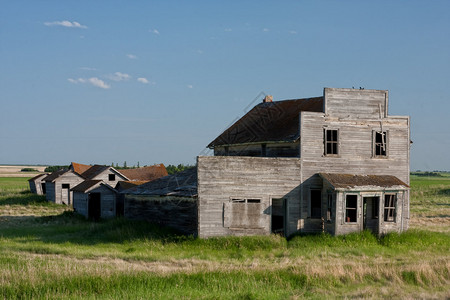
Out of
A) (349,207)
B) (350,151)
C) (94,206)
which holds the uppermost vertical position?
(350,151)

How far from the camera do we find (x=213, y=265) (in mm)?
16078

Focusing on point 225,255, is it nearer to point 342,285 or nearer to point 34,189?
point 342,285

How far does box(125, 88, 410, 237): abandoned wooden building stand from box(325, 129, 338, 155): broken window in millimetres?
48

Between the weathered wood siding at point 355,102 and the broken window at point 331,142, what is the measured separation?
34.0 inches

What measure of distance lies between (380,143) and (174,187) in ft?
34.8

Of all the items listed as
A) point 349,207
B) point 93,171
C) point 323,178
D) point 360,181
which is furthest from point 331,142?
point 93,171

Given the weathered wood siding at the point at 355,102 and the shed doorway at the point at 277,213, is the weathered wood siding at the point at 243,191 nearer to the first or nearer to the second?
the shed doorway at the point at 277,213

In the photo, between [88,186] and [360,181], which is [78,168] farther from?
[360,181]

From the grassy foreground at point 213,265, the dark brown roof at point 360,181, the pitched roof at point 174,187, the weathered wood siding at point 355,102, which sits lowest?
the grassy foreground at point 213,265

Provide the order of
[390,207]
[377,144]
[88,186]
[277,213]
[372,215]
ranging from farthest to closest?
[88,186] → [277,213] → [377,144] → [372,215] → [390,207]

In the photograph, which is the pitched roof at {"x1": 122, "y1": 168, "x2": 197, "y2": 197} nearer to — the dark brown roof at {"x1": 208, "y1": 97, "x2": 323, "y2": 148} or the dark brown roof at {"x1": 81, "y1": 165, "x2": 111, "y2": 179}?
the dark brown roof at {"x1": 208, "y1": 97, "x2": 323, "y2": 148}

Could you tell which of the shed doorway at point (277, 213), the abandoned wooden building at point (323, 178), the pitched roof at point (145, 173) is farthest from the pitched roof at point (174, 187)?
the pitched roof at point (145, 173)

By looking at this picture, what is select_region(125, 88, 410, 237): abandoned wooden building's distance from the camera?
21.0 m

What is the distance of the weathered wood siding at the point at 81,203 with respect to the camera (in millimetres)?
33509
